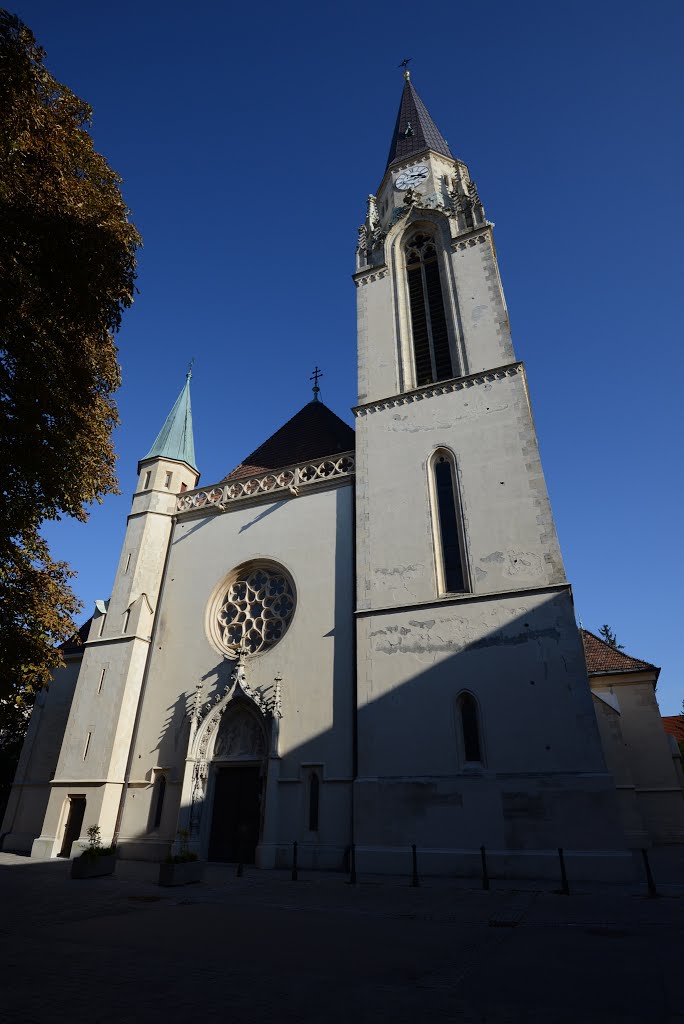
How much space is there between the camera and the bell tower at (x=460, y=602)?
11.1 metres

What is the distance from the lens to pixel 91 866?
440 inches

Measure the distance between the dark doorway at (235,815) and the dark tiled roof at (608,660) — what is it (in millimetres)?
12780

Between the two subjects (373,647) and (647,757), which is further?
(647,757)

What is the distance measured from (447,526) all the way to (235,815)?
8.88 m

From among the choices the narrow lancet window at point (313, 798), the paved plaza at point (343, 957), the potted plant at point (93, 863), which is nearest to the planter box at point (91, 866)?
the potted plant at point (93, 863)

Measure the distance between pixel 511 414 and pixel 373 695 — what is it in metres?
7.98

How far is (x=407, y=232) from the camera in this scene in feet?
67.7

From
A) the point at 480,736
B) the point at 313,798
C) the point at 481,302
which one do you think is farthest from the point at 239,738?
the point at 481,302

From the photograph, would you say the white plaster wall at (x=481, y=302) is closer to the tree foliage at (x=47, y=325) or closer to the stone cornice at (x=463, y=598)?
the stone cornice at (x=463, y=598)

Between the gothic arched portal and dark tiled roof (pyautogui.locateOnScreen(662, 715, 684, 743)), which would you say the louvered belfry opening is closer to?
the gothic arched portal

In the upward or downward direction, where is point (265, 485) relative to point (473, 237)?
downward

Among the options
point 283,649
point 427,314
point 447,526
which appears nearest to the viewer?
point 447,526

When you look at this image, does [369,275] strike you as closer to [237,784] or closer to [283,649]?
[283,649]

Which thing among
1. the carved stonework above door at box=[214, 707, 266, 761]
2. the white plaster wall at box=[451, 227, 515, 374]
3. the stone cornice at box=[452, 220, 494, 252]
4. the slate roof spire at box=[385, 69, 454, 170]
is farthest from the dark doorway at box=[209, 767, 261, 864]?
the slate roof spire at box=[385, 69, 454, 170]
